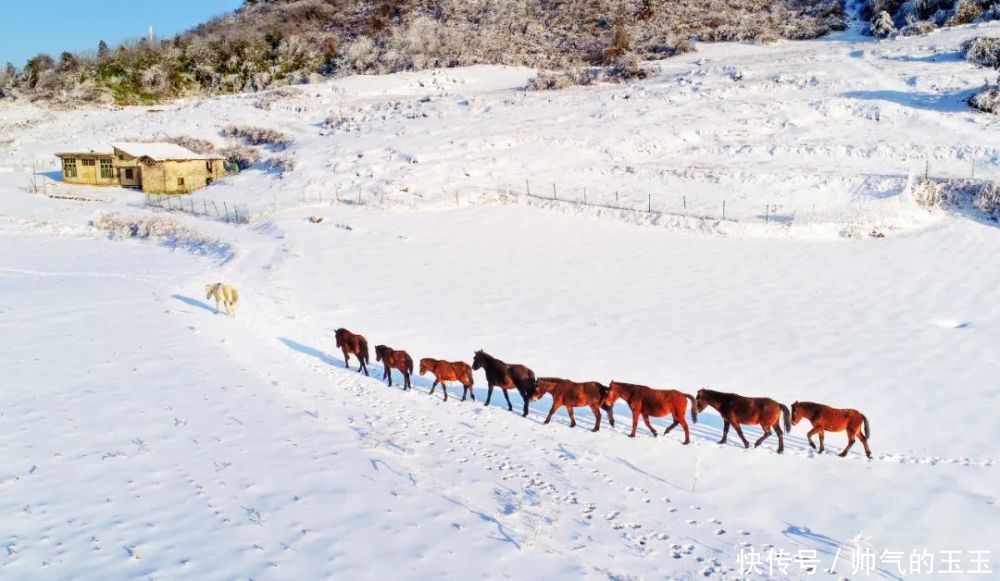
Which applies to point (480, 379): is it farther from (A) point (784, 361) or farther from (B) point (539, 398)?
(A) point (784, 361)

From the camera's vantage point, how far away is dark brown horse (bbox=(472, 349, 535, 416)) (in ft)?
42.7

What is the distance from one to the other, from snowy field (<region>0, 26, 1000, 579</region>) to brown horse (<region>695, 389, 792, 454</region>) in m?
0.44

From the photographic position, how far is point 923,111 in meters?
40.7

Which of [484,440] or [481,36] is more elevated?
[481,36]

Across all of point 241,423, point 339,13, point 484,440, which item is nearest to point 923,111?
point 484,440

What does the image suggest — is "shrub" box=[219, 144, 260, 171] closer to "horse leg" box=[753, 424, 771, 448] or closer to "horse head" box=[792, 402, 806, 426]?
"horse leg" box=[753, 424, 771, 448]

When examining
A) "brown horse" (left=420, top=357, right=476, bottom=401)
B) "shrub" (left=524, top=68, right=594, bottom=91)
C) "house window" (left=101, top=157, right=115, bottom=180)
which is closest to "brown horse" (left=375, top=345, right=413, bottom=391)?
"brown horse" (left=420, top=357, right=476, bottom=401)

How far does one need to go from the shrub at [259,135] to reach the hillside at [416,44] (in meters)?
20.9

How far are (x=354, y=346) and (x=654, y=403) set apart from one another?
7858 millimetres

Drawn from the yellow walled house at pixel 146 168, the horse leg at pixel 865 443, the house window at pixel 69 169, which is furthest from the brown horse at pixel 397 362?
the house window at pixel 69 169

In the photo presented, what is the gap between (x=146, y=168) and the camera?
159 ft

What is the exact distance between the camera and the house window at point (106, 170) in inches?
1993

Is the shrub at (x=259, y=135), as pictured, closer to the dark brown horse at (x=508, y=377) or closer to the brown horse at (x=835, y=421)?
the dark brown horse at (x=508, y=377)

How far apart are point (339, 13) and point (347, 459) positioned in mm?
104400
